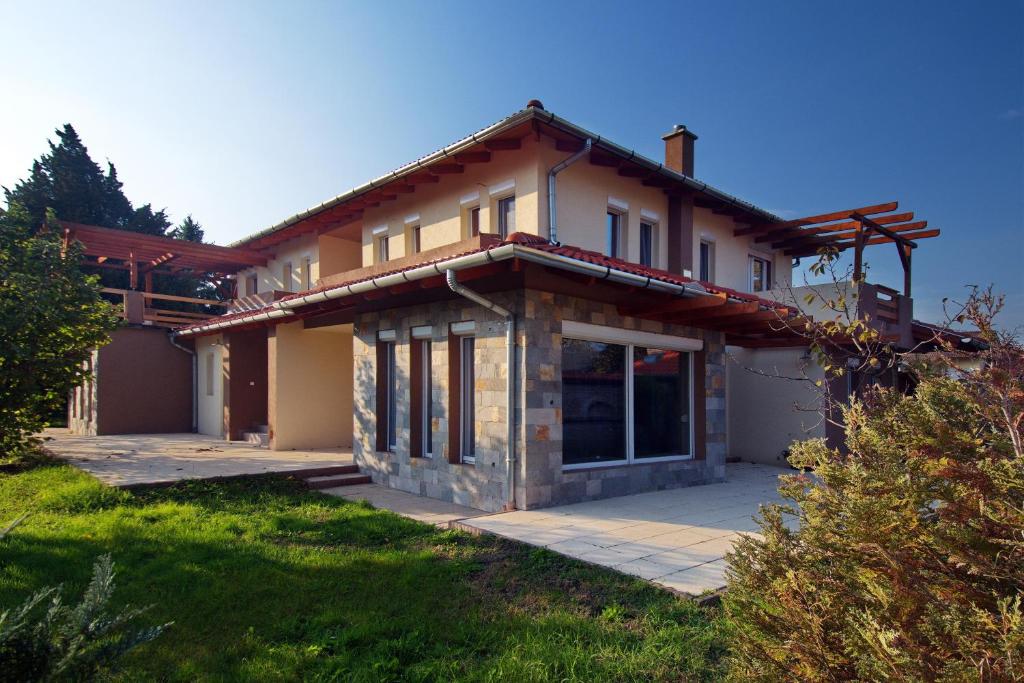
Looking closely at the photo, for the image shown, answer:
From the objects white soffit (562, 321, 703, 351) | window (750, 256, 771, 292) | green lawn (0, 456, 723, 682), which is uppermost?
window (750, 256, 771, 292)

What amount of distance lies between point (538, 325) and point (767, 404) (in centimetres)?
786

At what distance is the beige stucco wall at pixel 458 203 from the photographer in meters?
9.94

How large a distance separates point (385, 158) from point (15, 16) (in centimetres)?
723

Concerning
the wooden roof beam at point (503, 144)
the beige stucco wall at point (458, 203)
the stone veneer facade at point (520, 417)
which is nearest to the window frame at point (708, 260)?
the stone veneer facade at point (520, 417)

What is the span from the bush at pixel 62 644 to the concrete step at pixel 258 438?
1248cm

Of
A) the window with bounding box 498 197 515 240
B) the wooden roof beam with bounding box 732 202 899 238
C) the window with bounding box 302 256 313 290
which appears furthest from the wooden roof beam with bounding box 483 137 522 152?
the window with bounding box 302 256 313 290

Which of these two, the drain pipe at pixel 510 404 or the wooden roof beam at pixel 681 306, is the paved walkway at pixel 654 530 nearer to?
→ the drain pipe at pixel 510 404

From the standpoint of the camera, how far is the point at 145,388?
17.8m

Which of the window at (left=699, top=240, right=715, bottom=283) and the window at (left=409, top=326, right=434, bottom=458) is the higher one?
the window at (left=699, top=240, right=715, bottom=283)

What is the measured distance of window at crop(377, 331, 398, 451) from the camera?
34.2 feet

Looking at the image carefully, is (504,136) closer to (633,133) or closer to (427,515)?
(633,133)

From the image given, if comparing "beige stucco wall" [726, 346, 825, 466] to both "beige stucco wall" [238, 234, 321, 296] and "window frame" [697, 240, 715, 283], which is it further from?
"beige stucco wall" [238, 234, 321, 296]

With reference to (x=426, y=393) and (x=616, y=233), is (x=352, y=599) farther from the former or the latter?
(x=616, y=233)

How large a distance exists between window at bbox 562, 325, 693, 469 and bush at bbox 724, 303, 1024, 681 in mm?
5797
